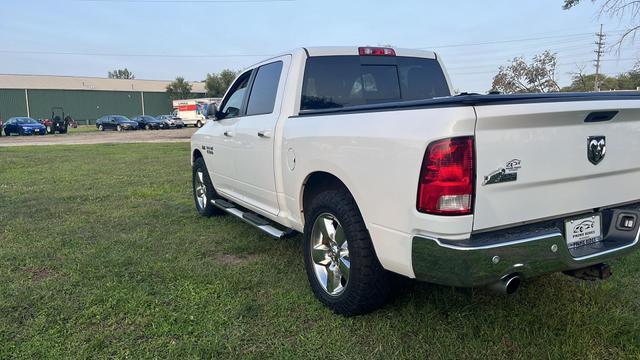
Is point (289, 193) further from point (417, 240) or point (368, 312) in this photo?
point (417, 240)

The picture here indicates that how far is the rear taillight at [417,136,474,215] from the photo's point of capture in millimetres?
2281

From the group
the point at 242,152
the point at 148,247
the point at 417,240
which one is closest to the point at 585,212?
the point at 417,240

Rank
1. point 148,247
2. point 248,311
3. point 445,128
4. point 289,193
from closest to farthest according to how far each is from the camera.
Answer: point 445,128
point 248,311
point 289,193
point 148,247

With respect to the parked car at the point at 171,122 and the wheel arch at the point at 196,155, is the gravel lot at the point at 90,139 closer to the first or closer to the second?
the parked car at the point at 171,122

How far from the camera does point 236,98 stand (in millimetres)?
5227

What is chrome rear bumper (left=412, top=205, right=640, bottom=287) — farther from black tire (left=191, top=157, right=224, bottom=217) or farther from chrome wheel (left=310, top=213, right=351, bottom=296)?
black tire (left=191, top=157, right=224, bottom=217)

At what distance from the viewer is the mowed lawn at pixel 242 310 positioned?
282 cm

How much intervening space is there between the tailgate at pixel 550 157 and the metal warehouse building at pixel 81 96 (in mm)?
69275

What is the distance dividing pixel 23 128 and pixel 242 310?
1487 inches

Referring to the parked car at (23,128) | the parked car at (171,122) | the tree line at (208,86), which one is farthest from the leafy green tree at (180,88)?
the parked car at (23,128)

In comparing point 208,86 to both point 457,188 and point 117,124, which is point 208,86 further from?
point 457,188

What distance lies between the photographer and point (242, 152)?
14.9 feet

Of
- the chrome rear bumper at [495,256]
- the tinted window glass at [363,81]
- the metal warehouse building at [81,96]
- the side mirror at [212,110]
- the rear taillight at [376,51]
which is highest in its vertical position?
the metal warehouse building at [81,96]

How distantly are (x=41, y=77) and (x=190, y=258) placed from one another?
7463 centimetres
